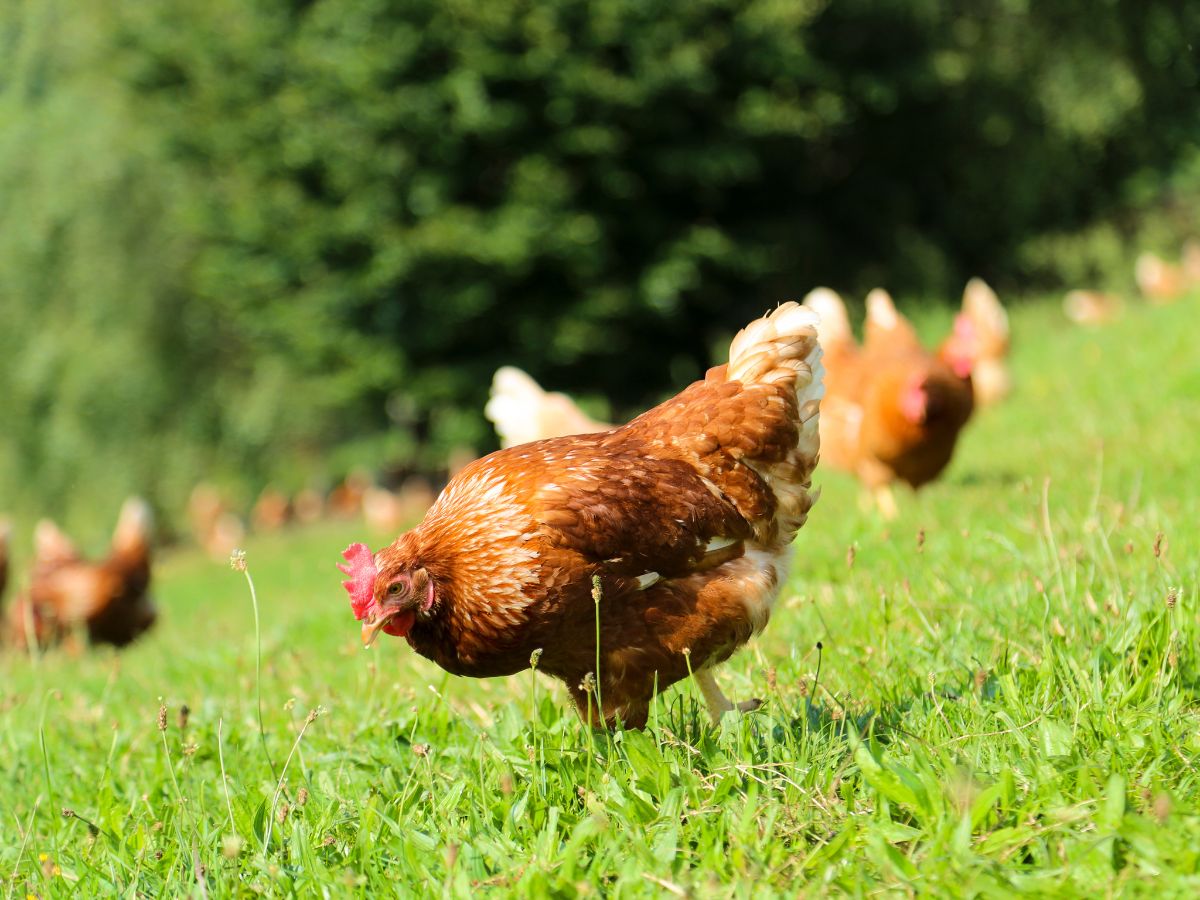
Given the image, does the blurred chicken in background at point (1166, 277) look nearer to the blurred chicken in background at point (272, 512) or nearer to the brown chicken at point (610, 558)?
the brown chicken at point (610, 558)

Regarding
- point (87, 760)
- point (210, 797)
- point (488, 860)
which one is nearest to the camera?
point (488, 860)

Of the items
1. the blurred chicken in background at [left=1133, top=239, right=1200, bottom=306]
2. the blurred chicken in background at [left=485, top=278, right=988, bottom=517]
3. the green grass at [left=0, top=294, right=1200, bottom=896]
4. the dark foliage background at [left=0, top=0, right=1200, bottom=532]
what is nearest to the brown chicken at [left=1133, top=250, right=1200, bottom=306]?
the blurred chicken in background at [left=1133, top=239, right=1200, bottom=306]

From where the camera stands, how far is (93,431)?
1956 centimetres

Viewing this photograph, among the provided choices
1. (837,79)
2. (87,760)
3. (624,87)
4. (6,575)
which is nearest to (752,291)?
(837,79)

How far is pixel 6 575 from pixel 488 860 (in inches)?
400

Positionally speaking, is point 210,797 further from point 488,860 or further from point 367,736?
point 488,860

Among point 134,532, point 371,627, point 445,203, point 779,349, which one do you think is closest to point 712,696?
point 371,627

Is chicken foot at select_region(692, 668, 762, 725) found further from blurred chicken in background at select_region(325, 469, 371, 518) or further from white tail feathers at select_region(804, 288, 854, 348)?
blurred chicken in background at select_region(325, 469, 371, 518)

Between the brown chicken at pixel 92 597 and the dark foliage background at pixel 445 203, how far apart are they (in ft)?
23.5

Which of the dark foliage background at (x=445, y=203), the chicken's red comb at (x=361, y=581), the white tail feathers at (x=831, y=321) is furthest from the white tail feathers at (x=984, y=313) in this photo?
the chicken's red comb at (x=361, y=581)

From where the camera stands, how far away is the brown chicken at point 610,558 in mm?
2867

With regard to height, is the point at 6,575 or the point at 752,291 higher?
the point at 752,291

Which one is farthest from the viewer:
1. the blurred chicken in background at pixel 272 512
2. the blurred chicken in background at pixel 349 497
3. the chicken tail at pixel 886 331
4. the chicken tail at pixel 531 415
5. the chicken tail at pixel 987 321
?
the blurred chicken in background at pixel 349 497

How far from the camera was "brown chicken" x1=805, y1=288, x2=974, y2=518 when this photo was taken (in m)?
6.93
